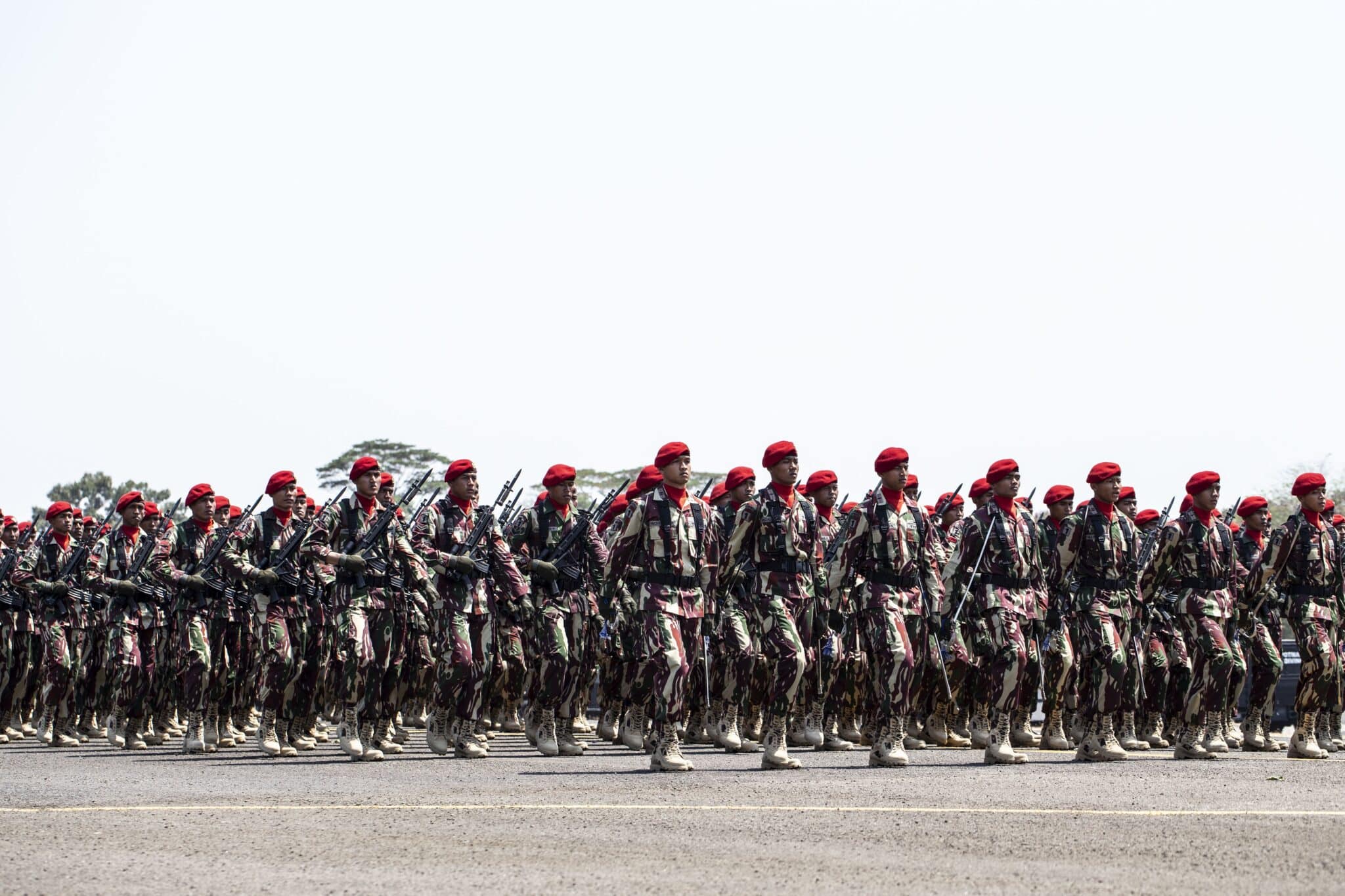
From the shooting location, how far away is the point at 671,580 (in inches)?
545

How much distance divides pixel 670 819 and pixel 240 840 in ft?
6.96

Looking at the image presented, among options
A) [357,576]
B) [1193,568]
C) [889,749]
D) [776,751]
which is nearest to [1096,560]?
[1193,568]

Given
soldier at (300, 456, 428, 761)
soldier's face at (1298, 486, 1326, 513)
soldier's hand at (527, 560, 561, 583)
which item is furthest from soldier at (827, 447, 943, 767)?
soldier at (300, 456, 428, 761)

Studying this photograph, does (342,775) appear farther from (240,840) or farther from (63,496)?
(63,496)

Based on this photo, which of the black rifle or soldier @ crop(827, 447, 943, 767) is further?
the black rifle

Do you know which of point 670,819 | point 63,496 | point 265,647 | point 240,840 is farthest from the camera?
point 63,496

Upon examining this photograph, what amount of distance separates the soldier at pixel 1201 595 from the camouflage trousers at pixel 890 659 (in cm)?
233

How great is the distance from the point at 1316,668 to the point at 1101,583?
1.89m

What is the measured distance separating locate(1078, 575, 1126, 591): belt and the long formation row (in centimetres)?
2

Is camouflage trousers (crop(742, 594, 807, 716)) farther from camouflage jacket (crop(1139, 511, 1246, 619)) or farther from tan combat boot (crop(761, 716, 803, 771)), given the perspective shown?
camouflage jacket (crop(1139, 511, 1246, 619))

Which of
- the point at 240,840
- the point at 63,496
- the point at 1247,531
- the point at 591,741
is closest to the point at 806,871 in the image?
the point at 240,840

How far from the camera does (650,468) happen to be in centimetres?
1689

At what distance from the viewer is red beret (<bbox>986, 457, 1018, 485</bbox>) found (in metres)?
14.9

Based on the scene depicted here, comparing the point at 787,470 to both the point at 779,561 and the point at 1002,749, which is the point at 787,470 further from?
the point at 1002,749
